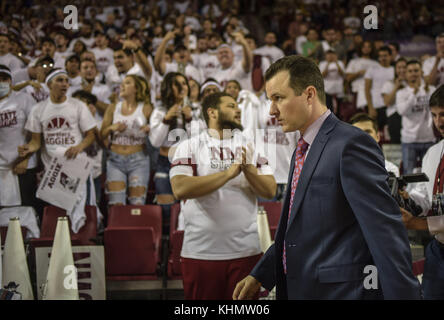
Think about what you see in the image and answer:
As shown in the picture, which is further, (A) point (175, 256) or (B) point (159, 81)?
(B) point (159, 81)

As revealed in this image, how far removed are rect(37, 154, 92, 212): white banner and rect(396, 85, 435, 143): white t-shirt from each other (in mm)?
3671

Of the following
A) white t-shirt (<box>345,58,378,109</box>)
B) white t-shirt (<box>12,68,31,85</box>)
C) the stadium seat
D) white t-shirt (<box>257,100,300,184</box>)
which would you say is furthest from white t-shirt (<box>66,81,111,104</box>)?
white t-shirt (<box>345,58,378,109</box>)

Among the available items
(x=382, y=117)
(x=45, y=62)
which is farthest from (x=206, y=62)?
(x=45, y=62)

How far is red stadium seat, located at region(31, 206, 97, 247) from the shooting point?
3744 mm

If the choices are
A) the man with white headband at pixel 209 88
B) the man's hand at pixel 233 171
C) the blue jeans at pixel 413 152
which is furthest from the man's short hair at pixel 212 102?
the blue jeans at pixel 413 152

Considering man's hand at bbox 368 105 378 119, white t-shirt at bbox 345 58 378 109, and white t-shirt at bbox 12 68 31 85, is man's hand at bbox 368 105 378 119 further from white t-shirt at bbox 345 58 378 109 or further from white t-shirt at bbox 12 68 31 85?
white t-shirt at bbox 12 68 31 85

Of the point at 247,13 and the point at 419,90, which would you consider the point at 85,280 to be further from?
the point at 247,13

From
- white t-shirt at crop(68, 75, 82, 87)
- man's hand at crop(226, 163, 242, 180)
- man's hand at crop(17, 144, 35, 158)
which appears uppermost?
white t-shirt at crop(68, 75, 82, 87)

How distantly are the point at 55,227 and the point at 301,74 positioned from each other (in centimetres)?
294

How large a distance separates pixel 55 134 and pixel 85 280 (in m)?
1.36

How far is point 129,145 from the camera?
4828 mm

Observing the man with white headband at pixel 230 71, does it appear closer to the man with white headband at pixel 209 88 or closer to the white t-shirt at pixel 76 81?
the man with white headband at pixel 209 88

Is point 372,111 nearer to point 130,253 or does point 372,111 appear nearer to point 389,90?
point 389,90
